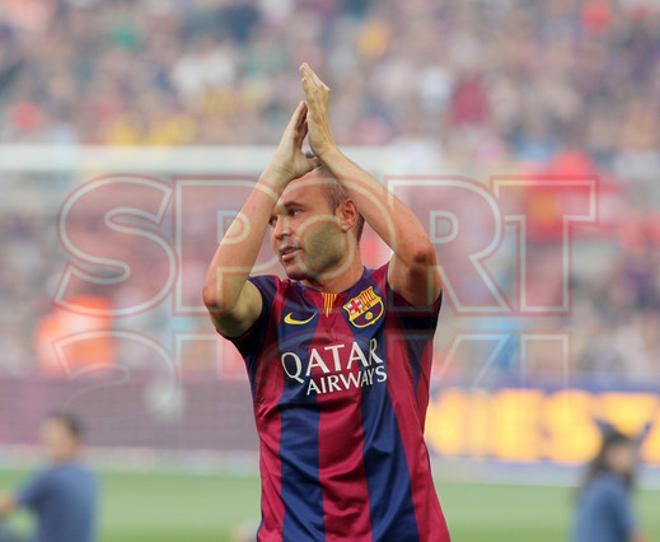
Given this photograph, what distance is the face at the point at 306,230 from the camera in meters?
3.78

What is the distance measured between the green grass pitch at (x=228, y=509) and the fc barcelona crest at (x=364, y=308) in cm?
Result: 845

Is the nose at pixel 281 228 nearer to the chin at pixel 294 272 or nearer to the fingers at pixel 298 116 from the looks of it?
the chin at pixel 294 272

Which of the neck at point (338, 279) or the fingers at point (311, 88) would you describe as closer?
the fingers at point (311, 88)

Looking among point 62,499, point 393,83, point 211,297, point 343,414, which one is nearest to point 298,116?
point 211,297

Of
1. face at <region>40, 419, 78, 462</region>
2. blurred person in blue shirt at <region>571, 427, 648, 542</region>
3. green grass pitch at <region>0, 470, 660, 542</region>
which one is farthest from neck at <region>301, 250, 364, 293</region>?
green grass pitch at <region>0, 470, 660, 542</region>

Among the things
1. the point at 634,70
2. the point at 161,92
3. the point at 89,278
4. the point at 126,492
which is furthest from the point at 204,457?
the point at 89,278

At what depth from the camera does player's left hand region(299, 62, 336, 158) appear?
3.64 m

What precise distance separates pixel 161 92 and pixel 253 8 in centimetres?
228

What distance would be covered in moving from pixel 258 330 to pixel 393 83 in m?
13.9

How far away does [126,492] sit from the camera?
46.0ft

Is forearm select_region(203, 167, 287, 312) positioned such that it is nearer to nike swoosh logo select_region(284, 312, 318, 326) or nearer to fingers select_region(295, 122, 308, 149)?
fingers select_region(295, 122, 308, 149)

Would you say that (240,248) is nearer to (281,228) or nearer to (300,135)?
(281,228)

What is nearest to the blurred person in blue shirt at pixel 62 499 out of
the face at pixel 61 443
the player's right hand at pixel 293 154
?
the face at pixel 61 443

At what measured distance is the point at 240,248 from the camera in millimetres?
3684
